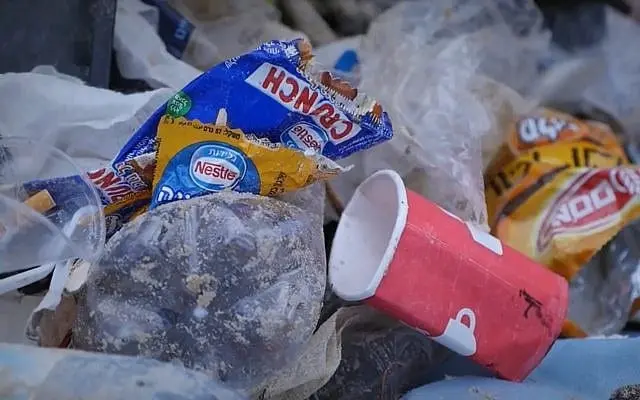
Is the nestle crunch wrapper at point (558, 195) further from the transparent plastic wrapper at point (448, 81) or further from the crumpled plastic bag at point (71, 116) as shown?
the crumpled plastic bag at point (71, 116)

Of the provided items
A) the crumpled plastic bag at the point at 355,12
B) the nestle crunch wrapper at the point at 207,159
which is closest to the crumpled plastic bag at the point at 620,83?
the crumpled plastic bag at the point at 355,12

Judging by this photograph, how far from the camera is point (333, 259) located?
92cm

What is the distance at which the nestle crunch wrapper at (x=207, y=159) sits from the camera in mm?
855

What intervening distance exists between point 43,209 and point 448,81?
546 millimetres

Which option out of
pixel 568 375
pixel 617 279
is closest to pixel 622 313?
pixel 617 279

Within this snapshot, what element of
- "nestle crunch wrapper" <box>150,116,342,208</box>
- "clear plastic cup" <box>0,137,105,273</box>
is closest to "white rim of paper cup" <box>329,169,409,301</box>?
"nestle crunch wrapper" <box>150,116,342,208</box>

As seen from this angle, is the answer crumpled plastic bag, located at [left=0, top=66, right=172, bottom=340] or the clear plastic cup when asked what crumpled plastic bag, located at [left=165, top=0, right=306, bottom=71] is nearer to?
crumpled plastic bag, located at [left=0, top=66, right=172, bottom=340]

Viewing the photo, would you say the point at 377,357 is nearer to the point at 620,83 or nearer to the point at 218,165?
the point at 218,165

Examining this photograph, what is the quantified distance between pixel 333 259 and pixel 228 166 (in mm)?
143

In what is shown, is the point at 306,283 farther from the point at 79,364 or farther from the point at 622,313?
the point at 622,313

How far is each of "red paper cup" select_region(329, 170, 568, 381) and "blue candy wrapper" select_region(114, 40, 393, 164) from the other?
0.08 metres

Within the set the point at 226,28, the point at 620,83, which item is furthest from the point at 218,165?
the point at 620,83

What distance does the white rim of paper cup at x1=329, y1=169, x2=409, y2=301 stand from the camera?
0.88 m

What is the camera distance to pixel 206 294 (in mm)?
770
